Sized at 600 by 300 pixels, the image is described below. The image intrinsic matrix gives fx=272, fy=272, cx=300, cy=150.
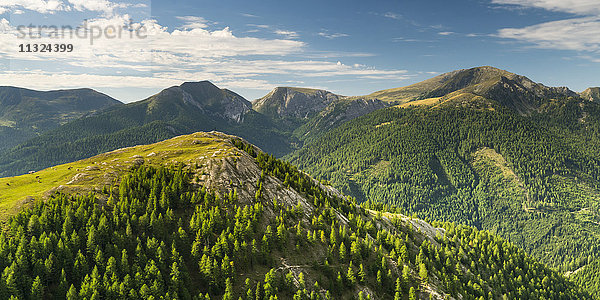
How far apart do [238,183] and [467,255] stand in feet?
516

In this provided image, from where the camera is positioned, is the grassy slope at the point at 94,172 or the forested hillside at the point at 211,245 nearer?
the forested hillside at the point at 211,245

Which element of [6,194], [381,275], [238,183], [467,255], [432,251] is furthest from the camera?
[467,255]

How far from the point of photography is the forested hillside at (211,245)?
72.0m

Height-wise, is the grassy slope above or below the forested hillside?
above

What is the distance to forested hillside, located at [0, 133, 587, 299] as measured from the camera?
72000 mm

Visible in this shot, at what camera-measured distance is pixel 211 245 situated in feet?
309

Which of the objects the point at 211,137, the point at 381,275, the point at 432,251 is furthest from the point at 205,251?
the point at 432,251

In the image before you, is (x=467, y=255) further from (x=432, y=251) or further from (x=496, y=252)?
(x=432, y=251)

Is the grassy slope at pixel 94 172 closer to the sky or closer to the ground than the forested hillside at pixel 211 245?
closer to the sky

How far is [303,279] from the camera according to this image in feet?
303

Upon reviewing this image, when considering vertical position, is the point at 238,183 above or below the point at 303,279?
above

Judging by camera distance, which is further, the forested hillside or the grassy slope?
the grassy slope

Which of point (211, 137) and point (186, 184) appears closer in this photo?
point (186, 184)

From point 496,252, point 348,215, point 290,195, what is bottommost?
point 496,252
